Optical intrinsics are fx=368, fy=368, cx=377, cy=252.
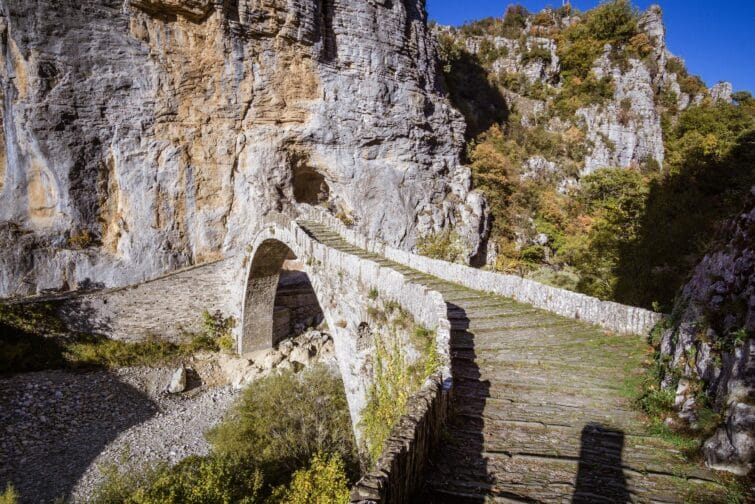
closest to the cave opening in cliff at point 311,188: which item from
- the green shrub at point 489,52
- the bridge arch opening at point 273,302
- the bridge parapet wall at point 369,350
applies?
the bridge arch opening at point 273,302

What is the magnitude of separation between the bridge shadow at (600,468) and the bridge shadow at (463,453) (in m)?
0.78

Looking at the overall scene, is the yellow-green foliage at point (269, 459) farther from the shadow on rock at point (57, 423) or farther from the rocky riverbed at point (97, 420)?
the shadow on rock at point (57, 423)

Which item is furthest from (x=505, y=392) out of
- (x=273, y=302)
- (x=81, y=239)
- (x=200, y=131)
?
(x=81, y=239)

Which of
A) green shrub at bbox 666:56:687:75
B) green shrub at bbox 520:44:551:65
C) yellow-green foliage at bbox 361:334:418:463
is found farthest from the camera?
green shrub at bbox 666:56:687:75

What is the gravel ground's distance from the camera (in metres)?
10.6

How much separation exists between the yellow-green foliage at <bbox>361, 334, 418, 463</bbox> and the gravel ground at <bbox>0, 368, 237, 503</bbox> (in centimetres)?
817

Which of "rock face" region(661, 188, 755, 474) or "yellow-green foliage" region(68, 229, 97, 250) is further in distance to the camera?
"yellow-green foliage" region(68, 229, 97, 250)

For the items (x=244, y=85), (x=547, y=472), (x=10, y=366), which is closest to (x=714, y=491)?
(x=547, y=472)

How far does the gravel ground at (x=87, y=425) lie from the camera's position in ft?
34.8

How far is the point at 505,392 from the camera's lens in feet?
15.1

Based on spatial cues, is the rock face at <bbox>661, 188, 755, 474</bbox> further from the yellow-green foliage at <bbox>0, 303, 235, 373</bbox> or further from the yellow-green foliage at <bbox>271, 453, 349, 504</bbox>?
the yellow-green foliage at <bbox>0, 303, 235, 373</bbox>

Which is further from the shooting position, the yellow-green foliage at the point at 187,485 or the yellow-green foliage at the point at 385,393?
the yellow-green foliage at the point at 187,485

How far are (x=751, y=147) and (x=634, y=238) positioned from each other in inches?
424

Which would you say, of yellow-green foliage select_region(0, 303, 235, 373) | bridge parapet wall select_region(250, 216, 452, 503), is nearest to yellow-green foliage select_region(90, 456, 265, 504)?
bridge parapet wall select_region(250, 216, 452, 503)
